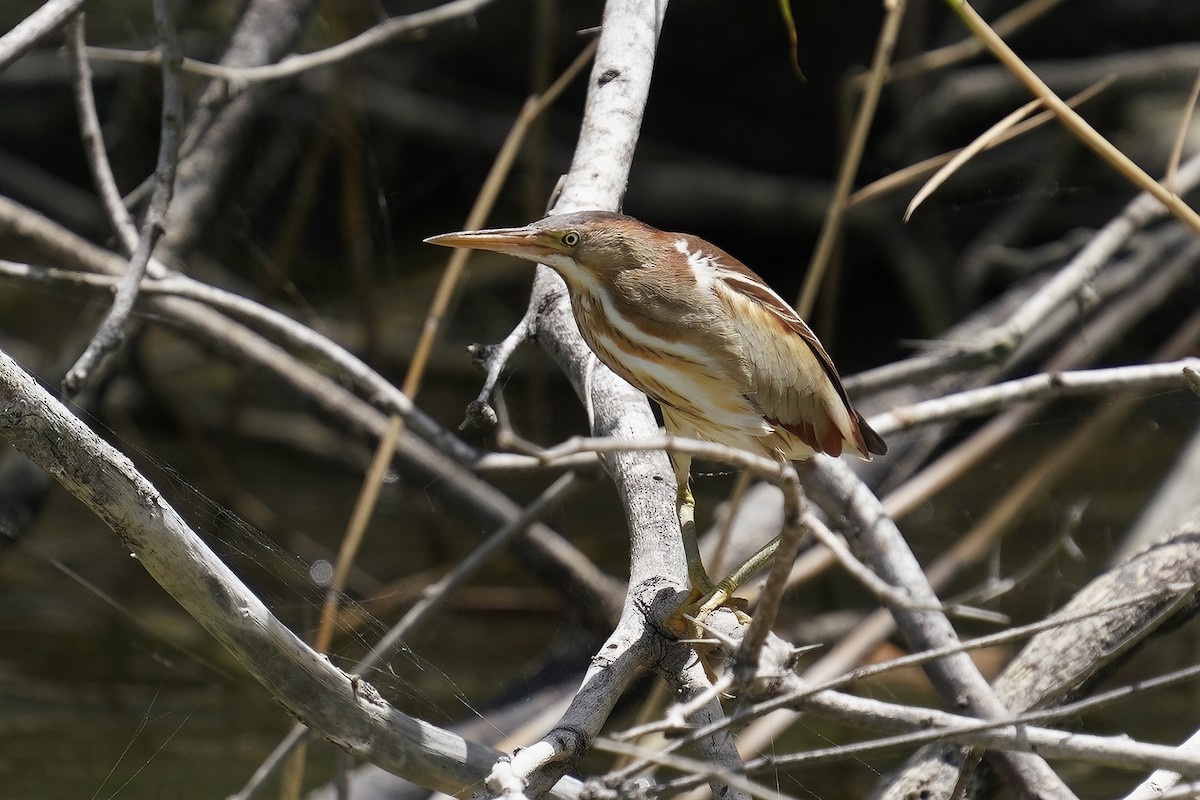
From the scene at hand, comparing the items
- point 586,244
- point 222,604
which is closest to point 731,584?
point 586,244

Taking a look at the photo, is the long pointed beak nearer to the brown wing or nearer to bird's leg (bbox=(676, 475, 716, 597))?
the brown wing

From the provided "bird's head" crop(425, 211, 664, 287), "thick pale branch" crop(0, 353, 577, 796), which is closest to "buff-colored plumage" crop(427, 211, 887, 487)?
"bird's head" crop(425, 211, 664, 287)

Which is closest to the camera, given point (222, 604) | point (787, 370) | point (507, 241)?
point (222, 604)

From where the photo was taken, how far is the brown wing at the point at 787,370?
1.41 meters

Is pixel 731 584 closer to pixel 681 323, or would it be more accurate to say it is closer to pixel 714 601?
pixel 714 601

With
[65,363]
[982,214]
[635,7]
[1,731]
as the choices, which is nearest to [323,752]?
[1,731]

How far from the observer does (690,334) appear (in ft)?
4.45

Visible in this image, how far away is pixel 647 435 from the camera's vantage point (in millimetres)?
1443

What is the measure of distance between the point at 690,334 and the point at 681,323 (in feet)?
0.06

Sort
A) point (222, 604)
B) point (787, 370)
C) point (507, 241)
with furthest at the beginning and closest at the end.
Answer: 1. point (787, 370)
2. point (507, 241)
3. point (222, 604)

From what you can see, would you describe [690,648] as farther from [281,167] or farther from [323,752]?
[281,167]

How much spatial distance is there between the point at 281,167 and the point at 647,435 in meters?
2.54

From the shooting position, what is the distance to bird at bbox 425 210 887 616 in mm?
1344

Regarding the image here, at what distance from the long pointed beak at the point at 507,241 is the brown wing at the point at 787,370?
0.21 m
